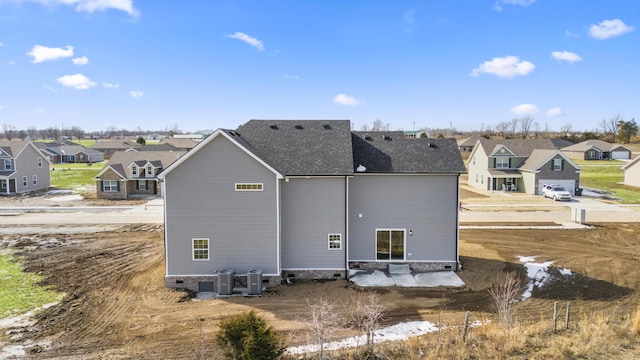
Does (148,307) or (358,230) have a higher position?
(358,230)

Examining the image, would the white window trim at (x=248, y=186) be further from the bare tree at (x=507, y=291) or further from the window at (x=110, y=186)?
the window at (x=110, y=186)

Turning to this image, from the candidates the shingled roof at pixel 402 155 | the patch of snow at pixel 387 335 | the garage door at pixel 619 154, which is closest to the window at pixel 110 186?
the shingled roof at pixel 402 155

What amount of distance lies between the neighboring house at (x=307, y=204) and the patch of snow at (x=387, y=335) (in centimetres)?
599

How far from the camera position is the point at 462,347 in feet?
43.5

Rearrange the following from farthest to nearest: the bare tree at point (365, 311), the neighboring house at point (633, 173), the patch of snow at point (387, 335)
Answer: the neighboring house at point (633, 173) → the bare tree at point (365, 311) → the patch of snow at point (387, 335)

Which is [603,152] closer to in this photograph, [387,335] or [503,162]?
[503,162]

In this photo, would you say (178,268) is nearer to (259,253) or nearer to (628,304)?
(259,253)

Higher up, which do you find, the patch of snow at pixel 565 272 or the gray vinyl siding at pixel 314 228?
the gray vinyl siding at pixel 314 228

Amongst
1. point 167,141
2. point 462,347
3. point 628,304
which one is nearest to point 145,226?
point 462,347

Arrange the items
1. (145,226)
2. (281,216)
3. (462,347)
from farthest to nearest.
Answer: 1. (145,226)
2. (281,216)
3. (462,347)

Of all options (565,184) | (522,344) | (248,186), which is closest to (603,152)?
(565,184)

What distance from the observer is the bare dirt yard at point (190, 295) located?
49.0ft

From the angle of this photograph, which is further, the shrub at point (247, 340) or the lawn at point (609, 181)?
the lawn at point (609, 181)

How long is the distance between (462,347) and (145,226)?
27.6 meters
